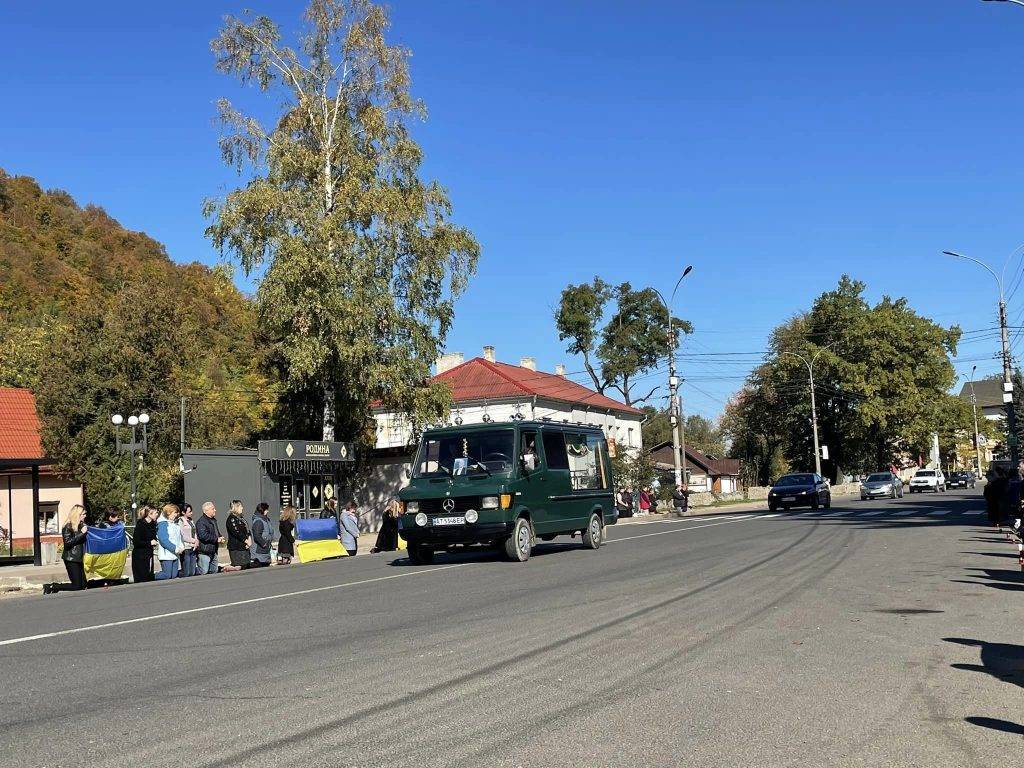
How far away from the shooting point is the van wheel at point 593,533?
864 inches

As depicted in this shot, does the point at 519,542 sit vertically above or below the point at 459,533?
below

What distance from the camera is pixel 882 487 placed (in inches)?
2362

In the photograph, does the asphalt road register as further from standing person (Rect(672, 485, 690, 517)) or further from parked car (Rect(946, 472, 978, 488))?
parked car (Rect(946, 472, 978, 488))

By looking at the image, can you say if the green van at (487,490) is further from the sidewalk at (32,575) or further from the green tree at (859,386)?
the green tree at (859,386)

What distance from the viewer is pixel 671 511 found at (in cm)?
5406

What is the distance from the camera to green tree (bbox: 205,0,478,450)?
34594mm

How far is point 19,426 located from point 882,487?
147 feet

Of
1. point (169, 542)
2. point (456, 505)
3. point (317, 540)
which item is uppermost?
point (456, 505)

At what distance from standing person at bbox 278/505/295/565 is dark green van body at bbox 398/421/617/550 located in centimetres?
566

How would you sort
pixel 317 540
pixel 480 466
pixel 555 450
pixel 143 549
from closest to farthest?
pixel 480 466
pixel 143 549
pixel 555 450
pixel 317 540

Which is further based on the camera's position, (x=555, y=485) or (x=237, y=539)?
(x=237, y=539)

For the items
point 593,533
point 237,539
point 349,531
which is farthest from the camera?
point 349,531

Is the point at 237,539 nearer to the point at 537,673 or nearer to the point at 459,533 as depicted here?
the point at 459,533

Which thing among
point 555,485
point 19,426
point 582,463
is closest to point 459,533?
point 555,485
